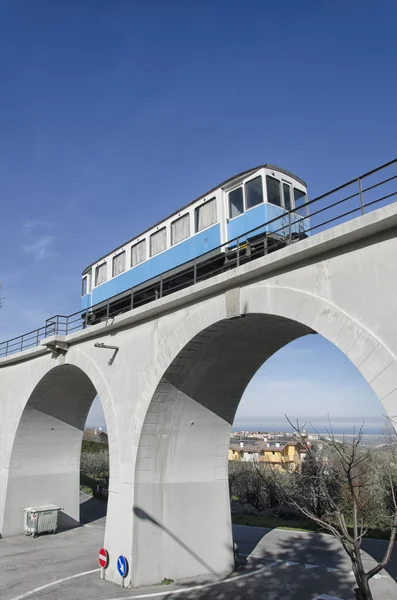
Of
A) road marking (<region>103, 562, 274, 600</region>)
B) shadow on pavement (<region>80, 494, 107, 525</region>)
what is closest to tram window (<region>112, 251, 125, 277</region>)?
road marking (<region>103, 562, 274, 600</region>)

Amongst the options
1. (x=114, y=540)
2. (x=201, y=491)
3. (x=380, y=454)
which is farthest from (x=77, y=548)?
(x=380, y=454)

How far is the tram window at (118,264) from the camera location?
54.8ft

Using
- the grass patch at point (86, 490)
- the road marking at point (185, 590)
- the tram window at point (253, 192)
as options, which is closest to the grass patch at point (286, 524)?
the road marking at point (185, 590)

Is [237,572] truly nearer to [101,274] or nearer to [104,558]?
[104,558]

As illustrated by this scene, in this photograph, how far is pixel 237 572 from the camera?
12180mm

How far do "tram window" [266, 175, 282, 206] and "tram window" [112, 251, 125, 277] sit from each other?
634 cm

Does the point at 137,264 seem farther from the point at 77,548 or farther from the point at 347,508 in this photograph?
the point at 347,508

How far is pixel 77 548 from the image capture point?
15.4 m

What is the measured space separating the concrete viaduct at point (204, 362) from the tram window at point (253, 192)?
350cm

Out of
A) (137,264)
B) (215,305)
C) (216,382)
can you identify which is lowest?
(216,382)

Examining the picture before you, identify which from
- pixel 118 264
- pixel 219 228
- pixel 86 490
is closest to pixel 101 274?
pixel 118 264

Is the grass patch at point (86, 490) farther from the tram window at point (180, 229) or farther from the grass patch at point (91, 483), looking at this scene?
the tram window at point (180, 229)

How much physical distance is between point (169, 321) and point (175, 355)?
1018 millimetres

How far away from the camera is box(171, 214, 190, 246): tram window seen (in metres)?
14.0
